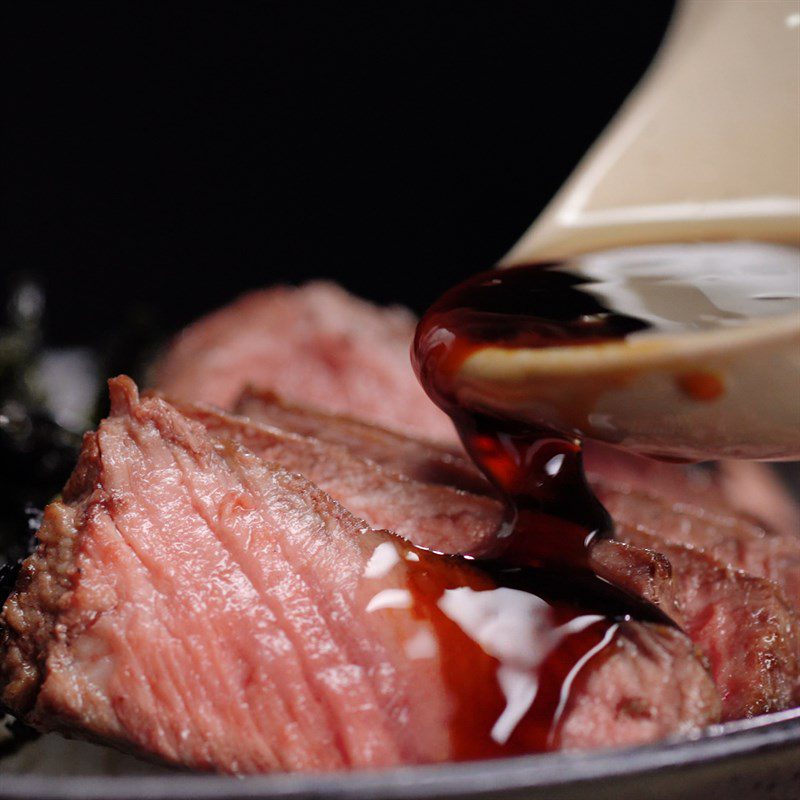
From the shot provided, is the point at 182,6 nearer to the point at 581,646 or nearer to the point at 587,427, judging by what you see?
the point at 587,427

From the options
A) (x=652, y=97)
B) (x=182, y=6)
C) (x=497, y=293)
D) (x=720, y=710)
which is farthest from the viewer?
(x=182, y=6)

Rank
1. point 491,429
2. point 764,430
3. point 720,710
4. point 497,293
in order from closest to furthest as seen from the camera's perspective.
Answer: point 720,710
point 764,430
point 491,429
point 497,293

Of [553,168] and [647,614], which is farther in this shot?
[553,168]

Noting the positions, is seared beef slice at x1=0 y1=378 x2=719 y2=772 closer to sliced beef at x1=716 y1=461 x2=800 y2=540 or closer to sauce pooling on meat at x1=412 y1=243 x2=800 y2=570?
sauce pooling on meat at x1=412 y1=243 x2=800 y2=570

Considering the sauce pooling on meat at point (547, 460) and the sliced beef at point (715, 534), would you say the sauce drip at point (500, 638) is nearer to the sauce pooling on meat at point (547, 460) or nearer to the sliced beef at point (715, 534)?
the sauce pooling on meat at point (547, 460)

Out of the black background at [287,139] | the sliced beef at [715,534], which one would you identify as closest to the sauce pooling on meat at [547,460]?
the sliced beef at [715,534]

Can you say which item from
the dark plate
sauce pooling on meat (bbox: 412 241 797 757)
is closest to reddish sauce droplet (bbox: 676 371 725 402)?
sauce pooling on meat (bbox: 412 241 797 757)

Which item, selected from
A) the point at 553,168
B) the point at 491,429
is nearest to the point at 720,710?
the point at 491,429
